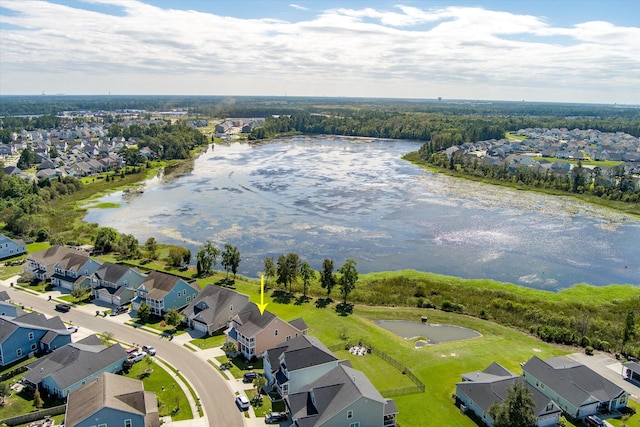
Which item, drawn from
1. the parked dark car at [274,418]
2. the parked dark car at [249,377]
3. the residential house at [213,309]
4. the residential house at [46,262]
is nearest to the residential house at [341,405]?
the parked dark car at [274,418]

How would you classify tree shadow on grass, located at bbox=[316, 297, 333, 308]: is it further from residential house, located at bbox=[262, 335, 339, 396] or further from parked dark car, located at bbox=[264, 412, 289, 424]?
parked dark car, located at bbox=[264, 412, 289, 424]

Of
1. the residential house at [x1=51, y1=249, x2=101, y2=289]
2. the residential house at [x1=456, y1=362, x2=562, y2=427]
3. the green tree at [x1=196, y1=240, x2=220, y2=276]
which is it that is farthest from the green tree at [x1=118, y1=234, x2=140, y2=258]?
the residential house at [x1=456, y1=362, x2=562, y2=427]

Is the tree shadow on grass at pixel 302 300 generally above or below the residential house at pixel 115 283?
below

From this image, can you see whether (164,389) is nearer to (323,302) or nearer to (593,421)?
(323,302)

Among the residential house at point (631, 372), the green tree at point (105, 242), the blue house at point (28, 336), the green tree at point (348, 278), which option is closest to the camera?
the residential house at point (631, 372)

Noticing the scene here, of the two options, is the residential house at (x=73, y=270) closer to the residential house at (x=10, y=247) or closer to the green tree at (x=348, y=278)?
the residential house at (x=10, y=247)

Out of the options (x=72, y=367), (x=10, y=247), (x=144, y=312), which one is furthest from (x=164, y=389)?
(x=10, y=247)

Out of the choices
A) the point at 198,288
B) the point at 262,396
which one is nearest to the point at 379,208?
the point at 198,288
